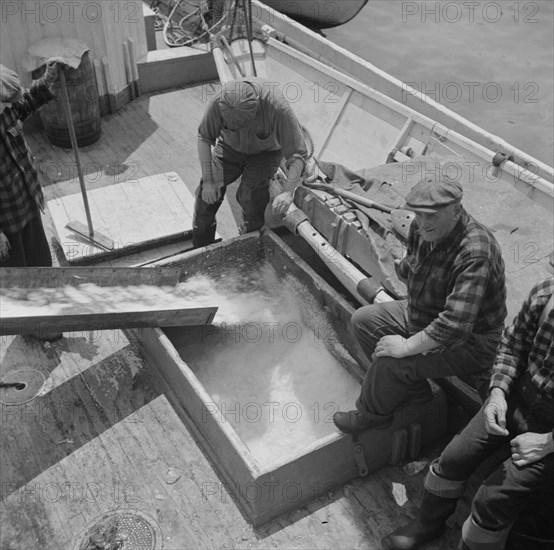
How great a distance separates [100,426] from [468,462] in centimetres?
236

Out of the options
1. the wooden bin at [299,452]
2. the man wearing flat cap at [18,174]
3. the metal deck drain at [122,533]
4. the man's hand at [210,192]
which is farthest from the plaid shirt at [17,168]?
the metal deck drain at [122,533]

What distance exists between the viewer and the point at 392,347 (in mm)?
3717

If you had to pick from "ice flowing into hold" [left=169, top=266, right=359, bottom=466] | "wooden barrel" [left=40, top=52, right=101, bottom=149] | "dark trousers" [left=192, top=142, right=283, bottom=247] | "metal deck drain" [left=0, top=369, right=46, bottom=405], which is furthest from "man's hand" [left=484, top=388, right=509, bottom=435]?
"wooden barrel" [left=40, top=52, right=101, bottom=149]

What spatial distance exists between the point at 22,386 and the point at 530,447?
10.9 ft

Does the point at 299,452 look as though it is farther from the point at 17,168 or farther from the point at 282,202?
the point at 17,168

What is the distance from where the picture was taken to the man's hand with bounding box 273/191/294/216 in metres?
5.14

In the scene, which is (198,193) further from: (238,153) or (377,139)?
(377,139)

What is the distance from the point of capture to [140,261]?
582cm

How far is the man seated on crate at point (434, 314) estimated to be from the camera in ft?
11.1

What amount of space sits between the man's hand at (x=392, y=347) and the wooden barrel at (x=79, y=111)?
14.9 ft

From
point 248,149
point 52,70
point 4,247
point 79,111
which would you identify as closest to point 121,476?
point 4,247

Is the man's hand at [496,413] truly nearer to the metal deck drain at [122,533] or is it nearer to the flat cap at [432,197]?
the flat cap at [432,197]

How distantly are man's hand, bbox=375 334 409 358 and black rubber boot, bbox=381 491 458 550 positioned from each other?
2.54ft

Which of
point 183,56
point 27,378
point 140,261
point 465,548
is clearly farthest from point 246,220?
point 183,56
